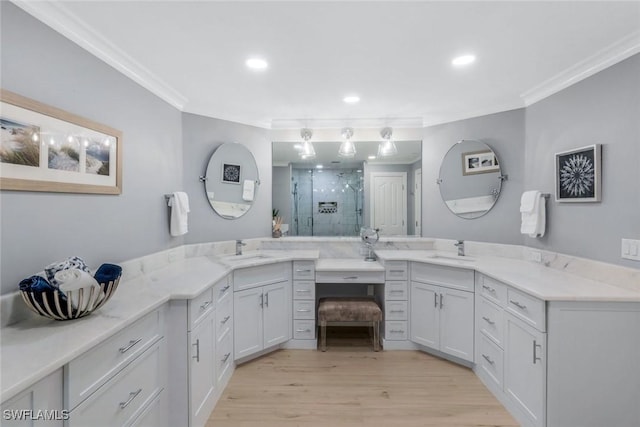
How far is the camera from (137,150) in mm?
2164

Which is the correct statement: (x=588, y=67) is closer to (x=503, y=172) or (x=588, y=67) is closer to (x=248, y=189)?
(x=503, y=172)

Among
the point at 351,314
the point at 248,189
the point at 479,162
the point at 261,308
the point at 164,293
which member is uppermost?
the point at 479,162

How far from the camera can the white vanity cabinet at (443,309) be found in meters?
2.47

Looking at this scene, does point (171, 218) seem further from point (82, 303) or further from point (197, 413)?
point (197, 413)

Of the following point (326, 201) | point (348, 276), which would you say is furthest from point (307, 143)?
point (348, 276)

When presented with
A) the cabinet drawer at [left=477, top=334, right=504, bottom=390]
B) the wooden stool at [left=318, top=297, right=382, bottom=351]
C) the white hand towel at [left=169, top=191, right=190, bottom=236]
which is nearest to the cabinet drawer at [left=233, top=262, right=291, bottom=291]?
the wooden stool at [left=318, top=297, right=382, bottom=351]

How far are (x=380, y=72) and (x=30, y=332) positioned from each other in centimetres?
247

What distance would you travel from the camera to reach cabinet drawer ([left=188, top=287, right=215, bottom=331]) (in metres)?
1.72

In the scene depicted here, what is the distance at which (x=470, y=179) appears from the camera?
303 centimetres

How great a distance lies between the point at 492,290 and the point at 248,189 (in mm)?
2575

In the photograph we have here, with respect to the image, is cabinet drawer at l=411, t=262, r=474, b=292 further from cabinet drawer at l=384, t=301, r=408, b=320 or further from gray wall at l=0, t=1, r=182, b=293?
gray wall at l=0, t=1, r=182, b=293

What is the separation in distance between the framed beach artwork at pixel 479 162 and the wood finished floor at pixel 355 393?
194 cm

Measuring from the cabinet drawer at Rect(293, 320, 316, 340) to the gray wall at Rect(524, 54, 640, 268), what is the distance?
2.26 m

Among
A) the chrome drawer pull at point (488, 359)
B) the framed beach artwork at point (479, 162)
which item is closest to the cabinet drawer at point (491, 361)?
the chrome drawer pull at point (488, 359)
